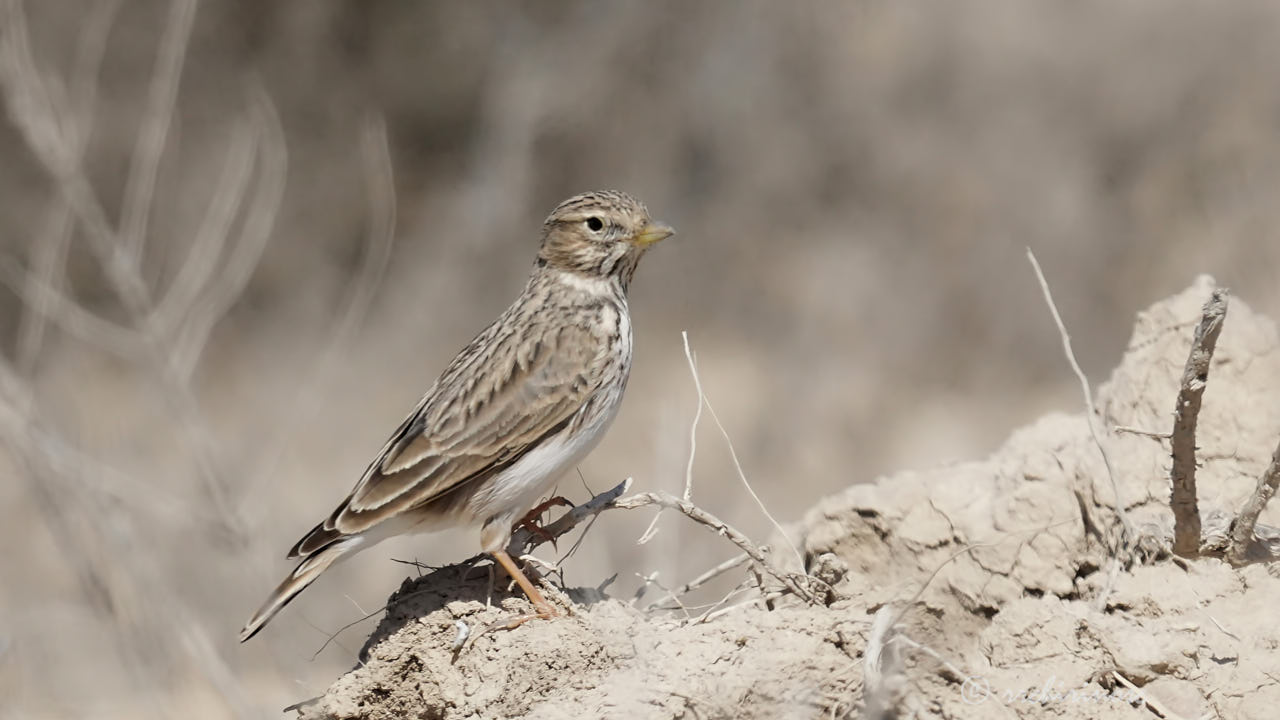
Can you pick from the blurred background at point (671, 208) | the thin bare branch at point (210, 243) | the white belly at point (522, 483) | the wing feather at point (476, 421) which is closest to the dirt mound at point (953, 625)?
the white belly at point (522, 483)

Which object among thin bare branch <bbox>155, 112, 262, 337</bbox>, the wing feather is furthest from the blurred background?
the wing feather

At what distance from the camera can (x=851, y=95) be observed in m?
10.8

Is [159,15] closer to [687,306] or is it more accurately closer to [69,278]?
[69,278]

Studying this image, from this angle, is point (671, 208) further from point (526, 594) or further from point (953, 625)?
point (953, 625)

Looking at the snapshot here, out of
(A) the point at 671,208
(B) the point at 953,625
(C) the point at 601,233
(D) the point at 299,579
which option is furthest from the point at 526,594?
(A) the point at 671,208

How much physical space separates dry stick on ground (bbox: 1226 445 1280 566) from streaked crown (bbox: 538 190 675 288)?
2176 mm

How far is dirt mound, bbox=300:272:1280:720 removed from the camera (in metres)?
3.37

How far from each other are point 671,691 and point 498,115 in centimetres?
773

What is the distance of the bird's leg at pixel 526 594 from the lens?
3801mm

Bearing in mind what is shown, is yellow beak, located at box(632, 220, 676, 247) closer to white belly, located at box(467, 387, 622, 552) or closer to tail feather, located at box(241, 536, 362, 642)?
white belly, located at box(467, 387, 622, 552)

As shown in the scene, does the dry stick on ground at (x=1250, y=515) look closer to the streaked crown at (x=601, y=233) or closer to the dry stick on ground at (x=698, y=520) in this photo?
the dry stick on ground at (x=698, y=520)

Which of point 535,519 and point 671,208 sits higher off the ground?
point 671,208

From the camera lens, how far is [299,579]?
3.90 m

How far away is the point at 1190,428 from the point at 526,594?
1.92m
